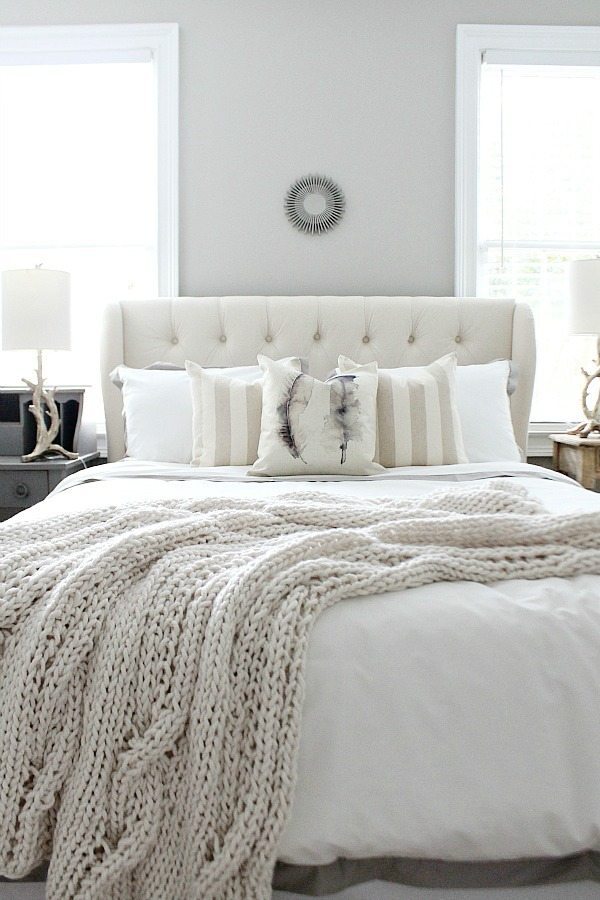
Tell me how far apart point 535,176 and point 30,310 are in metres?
2.16

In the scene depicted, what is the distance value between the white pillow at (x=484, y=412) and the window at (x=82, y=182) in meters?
1.28

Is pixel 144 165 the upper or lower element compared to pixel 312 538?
upper

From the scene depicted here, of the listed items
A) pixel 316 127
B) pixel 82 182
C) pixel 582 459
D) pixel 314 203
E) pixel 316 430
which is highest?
pixel 316 127

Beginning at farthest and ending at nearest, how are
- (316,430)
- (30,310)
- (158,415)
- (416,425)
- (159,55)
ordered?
(159,55), (30,310), (158,415), (416,425), (316,430)

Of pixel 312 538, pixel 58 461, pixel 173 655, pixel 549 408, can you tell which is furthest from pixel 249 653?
pixel 549 408

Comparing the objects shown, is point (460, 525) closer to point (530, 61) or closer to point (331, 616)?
point (331, 616)

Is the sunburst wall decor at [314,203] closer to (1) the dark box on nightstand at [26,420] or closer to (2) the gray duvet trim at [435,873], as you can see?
(1) the dark box on nightstand at [26,420]

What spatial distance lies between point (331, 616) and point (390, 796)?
243 millimetres

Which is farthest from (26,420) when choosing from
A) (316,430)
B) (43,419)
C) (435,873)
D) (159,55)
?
(435,873)

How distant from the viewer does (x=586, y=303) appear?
309 centimetres

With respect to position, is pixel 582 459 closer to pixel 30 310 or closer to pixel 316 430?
pixel 316 430

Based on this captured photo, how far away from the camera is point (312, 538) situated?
4.09ft

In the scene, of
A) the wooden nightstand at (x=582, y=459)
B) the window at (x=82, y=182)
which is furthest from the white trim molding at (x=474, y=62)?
the window at (x=82, y=182)

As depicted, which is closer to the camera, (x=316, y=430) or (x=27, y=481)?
(x=316, y=430)
